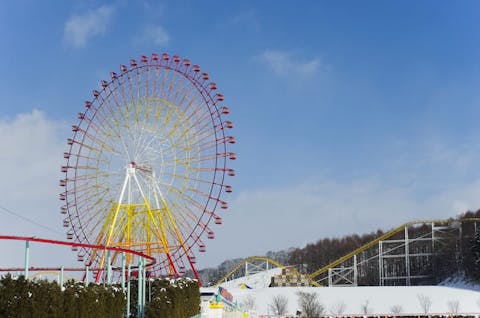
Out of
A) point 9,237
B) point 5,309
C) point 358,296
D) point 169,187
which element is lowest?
point 358,296

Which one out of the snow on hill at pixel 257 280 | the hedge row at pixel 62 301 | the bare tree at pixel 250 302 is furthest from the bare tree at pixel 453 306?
the hedge row at pixel 62 301

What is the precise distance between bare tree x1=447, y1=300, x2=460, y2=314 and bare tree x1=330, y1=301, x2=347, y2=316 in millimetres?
9735

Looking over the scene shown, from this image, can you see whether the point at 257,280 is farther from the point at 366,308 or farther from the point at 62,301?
the point at 62,301

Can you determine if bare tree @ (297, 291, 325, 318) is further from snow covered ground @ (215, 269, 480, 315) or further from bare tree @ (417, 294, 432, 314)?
bare tree @ (417, 294, 432, 314)

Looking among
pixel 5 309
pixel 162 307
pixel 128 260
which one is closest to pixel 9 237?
pixel 5 309

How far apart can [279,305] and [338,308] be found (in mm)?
5630

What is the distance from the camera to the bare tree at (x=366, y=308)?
6019 cm

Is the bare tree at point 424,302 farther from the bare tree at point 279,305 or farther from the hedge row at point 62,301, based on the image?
the hedge row at point 62,301

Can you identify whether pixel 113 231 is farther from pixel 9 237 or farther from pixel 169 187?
pixel 9 237

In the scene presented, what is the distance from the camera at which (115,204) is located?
35.3m

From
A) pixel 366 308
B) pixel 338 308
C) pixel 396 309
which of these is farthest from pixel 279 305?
pixel 396 309

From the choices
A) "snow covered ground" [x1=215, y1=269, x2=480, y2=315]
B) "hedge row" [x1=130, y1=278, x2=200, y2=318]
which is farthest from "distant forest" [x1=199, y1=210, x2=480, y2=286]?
"hedge row" [x1=130, y1=278, x2=200, y2=318]

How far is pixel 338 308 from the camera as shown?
61438mm

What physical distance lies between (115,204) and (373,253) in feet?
223
